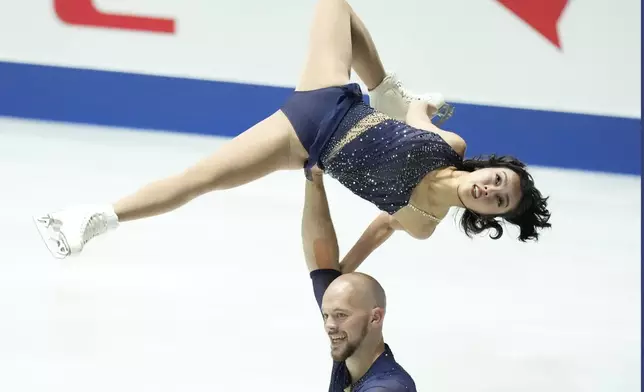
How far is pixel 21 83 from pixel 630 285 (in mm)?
3352

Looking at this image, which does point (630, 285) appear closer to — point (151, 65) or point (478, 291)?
point (478, 291)

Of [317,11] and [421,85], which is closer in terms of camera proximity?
[317,11]

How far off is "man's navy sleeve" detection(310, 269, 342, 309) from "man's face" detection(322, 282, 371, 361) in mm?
303

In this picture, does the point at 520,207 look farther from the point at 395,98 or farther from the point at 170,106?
the point at 170,106

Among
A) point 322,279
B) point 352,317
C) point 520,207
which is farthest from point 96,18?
point 352,317

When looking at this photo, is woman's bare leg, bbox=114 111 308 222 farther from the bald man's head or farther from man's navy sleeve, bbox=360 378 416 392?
man's navy sleeve, bbox=360 378 416 392

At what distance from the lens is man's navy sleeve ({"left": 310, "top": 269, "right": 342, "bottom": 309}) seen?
270 centimetres

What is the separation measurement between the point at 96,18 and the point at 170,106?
1.99 feet

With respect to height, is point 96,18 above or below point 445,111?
above

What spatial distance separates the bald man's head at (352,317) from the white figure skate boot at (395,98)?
0.81 meters

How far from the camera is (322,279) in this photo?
8.98 ft

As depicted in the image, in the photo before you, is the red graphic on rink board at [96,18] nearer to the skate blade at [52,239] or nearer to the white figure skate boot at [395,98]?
the white figure skate boot at [395,98]

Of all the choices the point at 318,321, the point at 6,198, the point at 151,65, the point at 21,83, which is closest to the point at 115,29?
the point at 151,65

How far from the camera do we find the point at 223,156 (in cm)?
263
